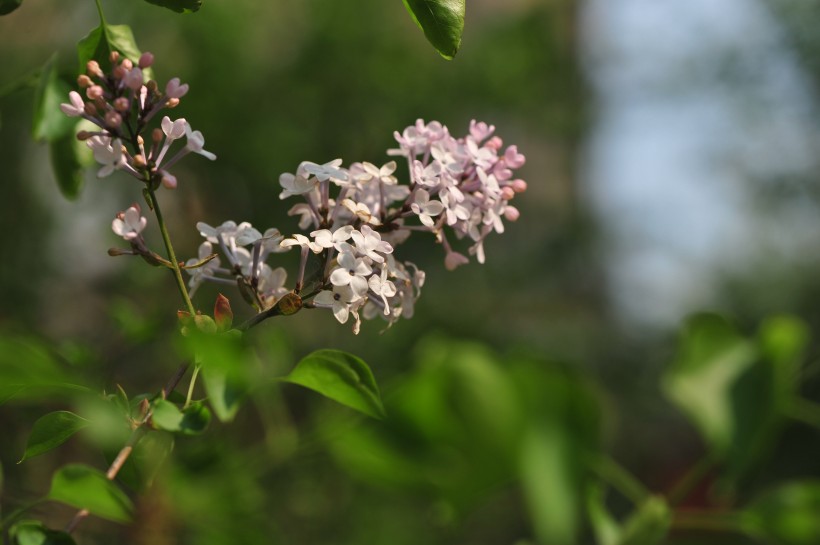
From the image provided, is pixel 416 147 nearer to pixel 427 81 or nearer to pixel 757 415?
pixel 757 415

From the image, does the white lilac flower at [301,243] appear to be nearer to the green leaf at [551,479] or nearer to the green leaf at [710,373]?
the green leaf at [551,479]

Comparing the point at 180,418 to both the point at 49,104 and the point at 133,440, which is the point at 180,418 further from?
the point at 49,104

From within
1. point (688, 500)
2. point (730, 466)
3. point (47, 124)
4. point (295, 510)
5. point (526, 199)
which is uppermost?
point (47, 124)

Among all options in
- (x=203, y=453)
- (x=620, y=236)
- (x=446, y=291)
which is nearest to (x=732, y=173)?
(x=620, y=236)

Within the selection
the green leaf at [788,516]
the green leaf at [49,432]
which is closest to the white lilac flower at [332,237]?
the green leaf at [49,432]

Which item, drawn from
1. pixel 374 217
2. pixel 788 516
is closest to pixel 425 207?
pixel 374 217

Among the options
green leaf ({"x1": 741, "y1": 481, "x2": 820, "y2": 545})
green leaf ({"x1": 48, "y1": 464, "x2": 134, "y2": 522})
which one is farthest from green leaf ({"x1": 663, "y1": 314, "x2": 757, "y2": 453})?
green leaf ({"x1": 48, "y1": 464, "x2": 134, "y2": 522})
